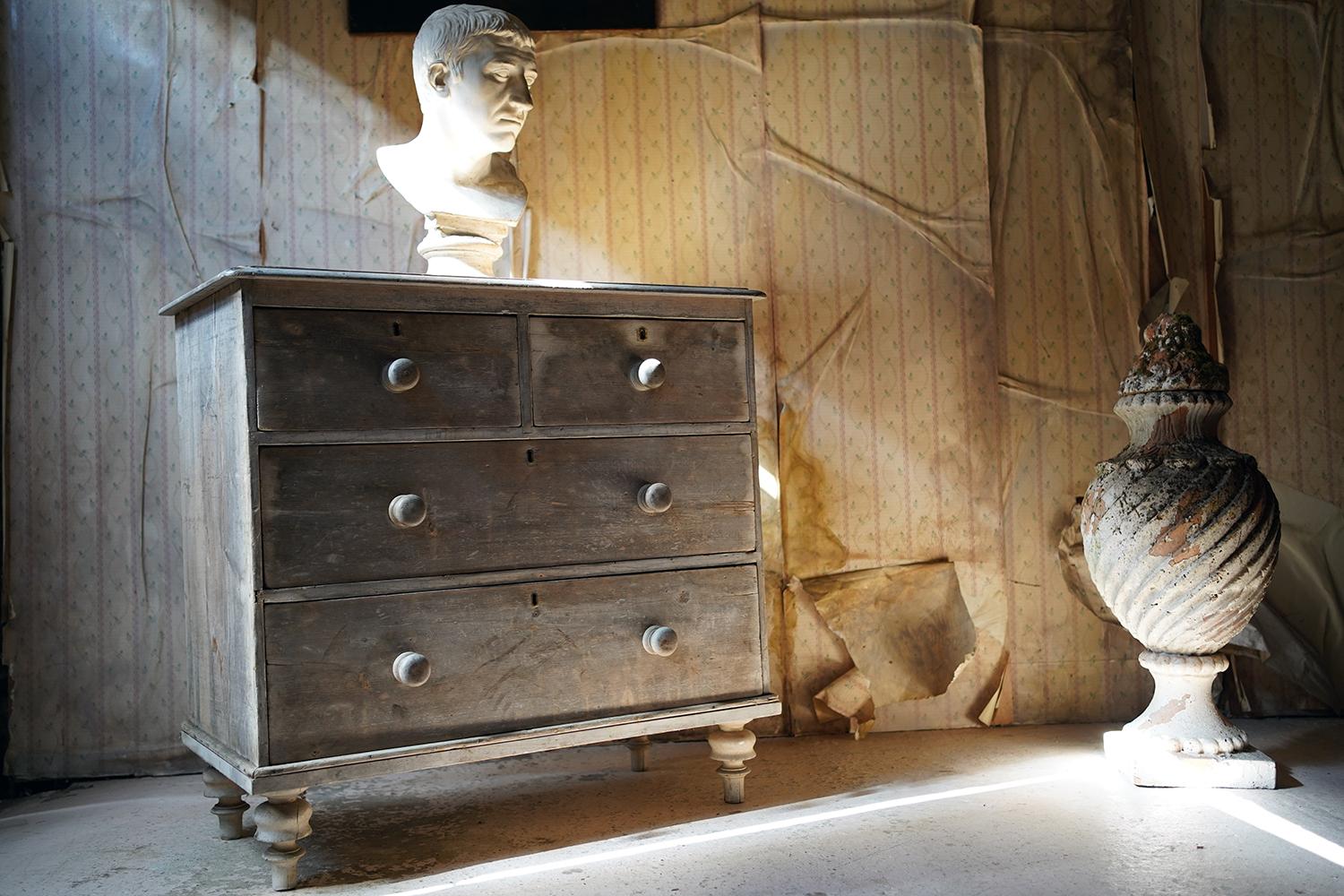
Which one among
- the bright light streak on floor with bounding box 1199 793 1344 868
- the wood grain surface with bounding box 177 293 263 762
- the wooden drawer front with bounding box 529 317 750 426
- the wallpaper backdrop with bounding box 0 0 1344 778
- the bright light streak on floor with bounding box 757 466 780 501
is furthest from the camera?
the bright light streak on floor with bounding box 757 466 780 501

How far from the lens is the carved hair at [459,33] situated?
2324 mm

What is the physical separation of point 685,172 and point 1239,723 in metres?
2.07

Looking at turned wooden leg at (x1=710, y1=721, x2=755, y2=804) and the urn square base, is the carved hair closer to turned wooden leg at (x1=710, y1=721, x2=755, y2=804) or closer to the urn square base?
turned wooden leg at (x1=710, y1=721, x2=755, y2=804)

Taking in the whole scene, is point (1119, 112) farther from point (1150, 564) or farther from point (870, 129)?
point (1150, 564)

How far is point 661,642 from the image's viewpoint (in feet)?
7.29

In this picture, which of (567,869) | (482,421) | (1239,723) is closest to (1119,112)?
(1239,723)

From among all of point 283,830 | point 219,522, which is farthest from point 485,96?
point 283,830

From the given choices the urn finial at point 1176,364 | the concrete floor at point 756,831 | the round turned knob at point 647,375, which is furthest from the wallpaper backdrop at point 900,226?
the round turned knob at point 647,375

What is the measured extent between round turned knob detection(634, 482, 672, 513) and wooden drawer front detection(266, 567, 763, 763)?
0.14m

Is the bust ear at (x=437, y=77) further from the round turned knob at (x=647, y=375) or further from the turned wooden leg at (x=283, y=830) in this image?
the turned wooden leg at (x=283, y=830)

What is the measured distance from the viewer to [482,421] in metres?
2.13

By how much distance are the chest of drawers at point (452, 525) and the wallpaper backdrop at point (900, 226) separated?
694 millimetres

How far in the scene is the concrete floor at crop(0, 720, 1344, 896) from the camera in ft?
6.56

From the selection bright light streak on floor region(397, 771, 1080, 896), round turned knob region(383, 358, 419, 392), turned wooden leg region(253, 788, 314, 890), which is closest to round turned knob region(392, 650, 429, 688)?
turned wooden leg region(253, 788, 314, 890)
